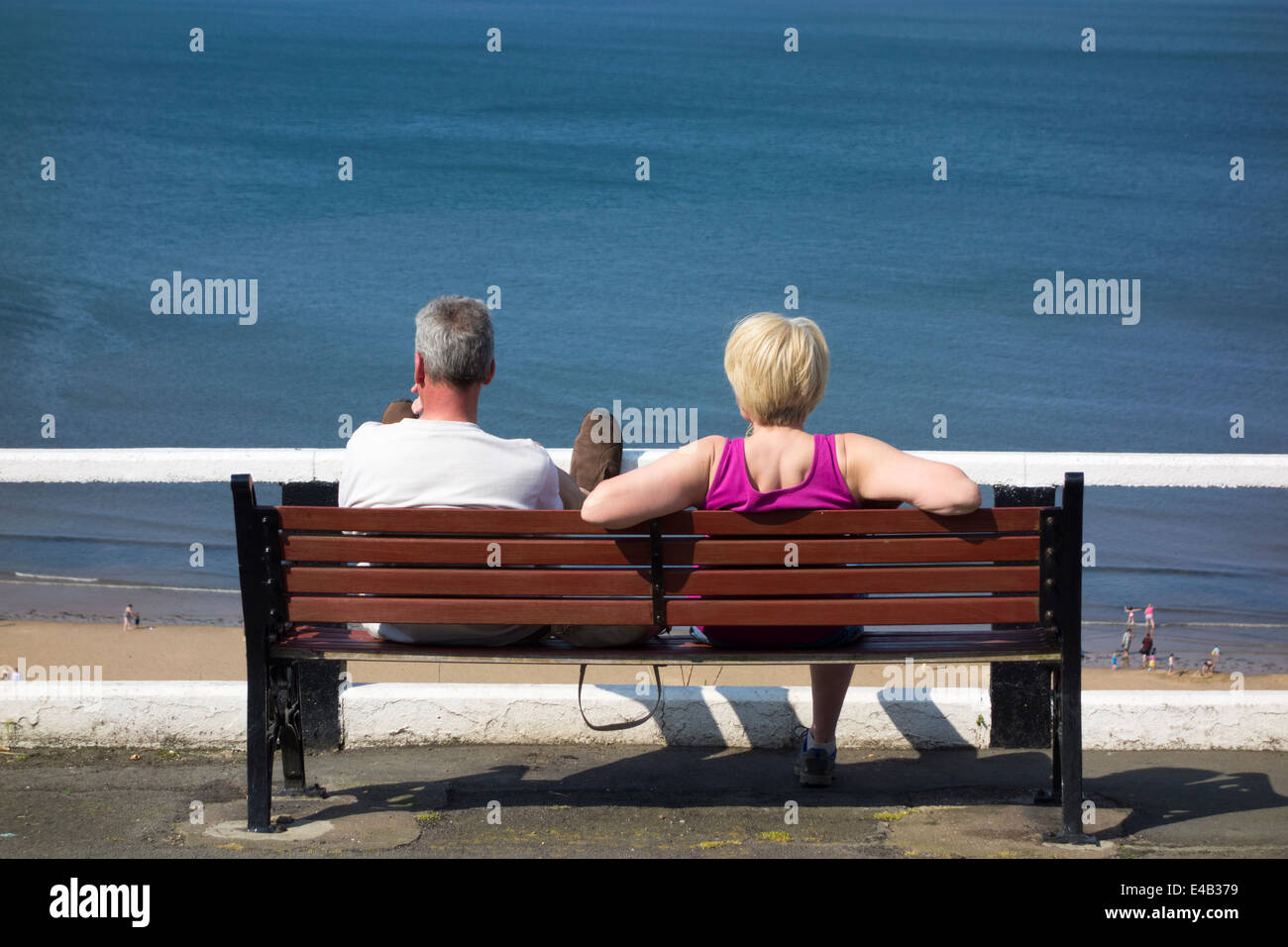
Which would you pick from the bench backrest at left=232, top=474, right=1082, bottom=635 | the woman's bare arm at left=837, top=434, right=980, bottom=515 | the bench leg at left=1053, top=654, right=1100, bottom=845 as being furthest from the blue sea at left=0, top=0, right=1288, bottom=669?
the woman's bare arm at left=837, top=434, right=980, bottom=515

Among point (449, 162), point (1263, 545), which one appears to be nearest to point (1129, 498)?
point (1263, 545)

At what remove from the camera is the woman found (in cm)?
360

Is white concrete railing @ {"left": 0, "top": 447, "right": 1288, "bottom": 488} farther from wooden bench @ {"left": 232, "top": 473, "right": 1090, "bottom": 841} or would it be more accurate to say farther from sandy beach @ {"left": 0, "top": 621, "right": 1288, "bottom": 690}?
sandy beach @ {"left": 0, "top": 621, "right": 1288, "bottom": 690}

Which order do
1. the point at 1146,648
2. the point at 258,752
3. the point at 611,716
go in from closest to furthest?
the point at 258,752 < the point at 611,716 < the point at 1146,648

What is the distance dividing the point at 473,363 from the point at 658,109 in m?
68.6

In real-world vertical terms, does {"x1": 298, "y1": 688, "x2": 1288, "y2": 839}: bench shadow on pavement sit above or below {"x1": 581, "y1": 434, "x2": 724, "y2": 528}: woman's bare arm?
below

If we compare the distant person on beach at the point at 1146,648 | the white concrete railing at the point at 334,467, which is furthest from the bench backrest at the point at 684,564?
the distant person on beach at the point at 1146,648

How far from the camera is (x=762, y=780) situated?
425 cm

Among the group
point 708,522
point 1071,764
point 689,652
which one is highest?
point 708,522

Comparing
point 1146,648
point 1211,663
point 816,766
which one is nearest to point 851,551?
point 816,766

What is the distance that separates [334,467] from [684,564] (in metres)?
1.33

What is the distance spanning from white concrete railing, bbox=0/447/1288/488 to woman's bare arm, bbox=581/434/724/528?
78cm

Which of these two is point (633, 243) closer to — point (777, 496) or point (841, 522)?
point (777, 496)

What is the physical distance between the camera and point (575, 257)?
4822cm
